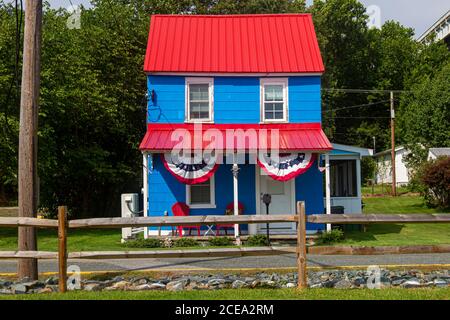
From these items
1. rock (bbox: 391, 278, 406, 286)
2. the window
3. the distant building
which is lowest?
rock (bbox: 391, 278, 406, 286)

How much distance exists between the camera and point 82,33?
25391 millimetres

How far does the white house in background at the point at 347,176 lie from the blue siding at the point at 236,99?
2258mm

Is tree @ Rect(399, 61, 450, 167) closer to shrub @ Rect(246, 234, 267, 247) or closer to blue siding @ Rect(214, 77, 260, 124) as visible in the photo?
blue siding @ Rect(214, 77, 260, 124)

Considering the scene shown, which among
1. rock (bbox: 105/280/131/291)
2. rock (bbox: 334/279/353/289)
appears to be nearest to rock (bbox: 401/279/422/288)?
rock (bbox: 334/279/353/289)

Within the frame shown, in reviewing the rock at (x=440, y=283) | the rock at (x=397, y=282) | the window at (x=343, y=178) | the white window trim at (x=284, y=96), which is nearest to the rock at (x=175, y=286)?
the rock at (x=397, y=282)

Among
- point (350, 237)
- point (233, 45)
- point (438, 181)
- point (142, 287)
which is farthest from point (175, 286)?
point (438, 181)

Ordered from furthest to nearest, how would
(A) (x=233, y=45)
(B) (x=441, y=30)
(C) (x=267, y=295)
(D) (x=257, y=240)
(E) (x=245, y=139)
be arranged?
(B) (x=441, y=30) → (A) (x=233, y=45) → (E) (x=245, y=139) → (D) (x=257, y=240) → (C) (x=267, y=295)

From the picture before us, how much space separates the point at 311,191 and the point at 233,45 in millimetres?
6142

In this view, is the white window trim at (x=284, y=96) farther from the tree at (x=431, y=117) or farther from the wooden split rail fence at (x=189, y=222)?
the tree at (x=431, y=117)

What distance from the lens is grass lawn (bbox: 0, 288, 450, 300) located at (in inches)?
281

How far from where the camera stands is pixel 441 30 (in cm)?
6444

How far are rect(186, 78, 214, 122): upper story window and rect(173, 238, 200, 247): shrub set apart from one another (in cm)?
417

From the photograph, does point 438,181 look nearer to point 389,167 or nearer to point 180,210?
point 180,210

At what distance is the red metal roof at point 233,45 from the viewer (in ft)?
59.4
